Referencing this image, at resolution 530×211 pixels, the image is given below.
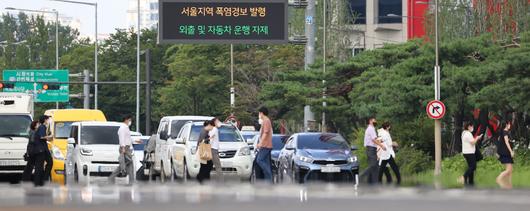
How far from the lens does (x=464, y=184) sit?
3153cm

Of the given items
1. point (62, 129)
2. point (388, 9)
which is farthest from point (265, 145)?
point (388, 9)

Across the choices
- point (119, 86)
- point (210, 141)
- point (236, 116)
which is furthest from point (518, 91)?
point (119, 86)

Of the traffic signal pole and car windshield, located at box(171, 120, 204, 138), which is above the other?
the traffic signal pole

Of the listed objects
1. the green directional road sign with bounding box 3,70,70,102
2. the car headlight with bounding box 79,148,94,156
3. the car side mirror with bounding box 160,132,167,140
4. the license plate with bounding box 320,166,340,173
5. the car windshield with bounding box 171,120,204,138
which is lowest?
the license plate with bounding box 320,166,340,173

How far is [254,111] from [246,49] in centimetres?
939

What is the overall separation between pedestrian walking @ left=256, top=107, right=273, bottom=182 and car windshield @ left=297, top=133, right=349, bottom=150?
4.00 m

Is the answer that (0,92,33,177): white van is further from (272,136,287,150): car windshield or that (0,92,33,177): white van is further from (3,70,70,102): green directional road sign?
(3,70,70,102): green directional road sign

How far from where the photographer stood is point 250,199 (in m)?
21.5

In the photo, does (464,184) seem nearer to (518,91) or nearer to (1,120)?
(518,91)

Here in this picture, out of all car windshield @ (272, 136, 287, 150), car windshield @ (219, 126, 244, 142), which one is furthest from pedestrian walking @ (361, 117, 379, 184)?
car windshield @ (272, 136, 287, 150)

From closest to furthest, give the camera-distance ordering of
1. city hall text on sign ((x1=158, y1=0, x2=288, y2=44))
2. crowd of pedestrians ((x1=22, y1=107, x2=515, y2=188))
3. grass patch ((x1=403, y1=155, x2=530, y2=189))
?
crowd of pedestrians ((x1=22, y1=107, x2=515, y2=188))
grass patch ((x1=403, y1=155, x2=530, y2=189))
city hall text on sign ((x1=158, y1=0, x2=288, y2=44))

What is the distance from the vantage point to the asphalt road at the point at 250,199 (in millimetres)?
19125

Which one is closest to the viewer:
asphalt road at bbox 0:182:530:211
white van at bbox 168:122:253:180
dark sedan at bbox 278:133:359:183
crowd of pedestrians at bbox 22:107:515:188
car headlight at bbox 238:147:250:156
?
asphalt road at bbox 0:182:530:211

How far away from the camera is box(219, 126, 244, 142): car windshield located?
34.6 metres
